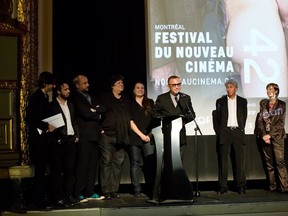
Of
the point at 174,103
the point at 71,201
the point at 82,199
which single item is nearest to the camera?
the point at 71,201

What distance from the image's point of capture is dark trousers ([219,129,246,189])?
21.3 ft

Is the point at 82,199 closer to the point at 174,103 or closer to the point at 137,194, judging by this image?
the point at 137,194

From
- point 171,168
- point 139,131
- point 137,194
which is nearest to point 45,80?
point 139,131

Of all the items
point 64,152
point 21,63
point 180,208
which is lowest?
point 180,208

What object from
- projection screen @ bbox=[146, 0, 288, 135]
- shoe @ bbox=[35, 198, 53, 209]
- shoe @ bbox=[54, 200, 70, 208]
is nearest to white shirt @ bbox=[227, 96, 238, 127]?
projection screen @ bbox=[146, 0, 288, 135]

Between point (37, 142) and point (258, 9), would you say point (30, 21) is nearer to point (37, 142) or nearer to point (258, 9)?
point (37, 142)

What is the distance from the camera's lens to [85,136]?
5.96 m

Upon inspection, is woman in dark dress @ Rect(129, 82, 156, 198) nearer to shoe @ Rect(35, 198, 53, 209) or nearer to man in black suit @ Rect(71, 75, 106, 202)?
man in black suit @ Rect(71, 75, 106, 202)

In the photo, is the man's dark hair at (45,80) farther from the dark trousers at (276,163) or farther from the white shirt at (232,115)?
the dark trousers at (276,163)

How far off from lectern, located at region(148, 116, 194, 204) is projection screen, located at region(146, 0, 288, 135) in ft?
5.23

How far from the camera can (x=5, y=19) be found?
248 inches

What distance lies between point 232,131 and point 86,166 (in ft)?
6.28

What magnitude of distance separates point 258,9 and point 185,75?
144 centimetres

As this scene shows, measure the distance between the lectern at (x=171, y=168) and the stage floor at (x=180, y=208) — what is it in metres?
0.09
